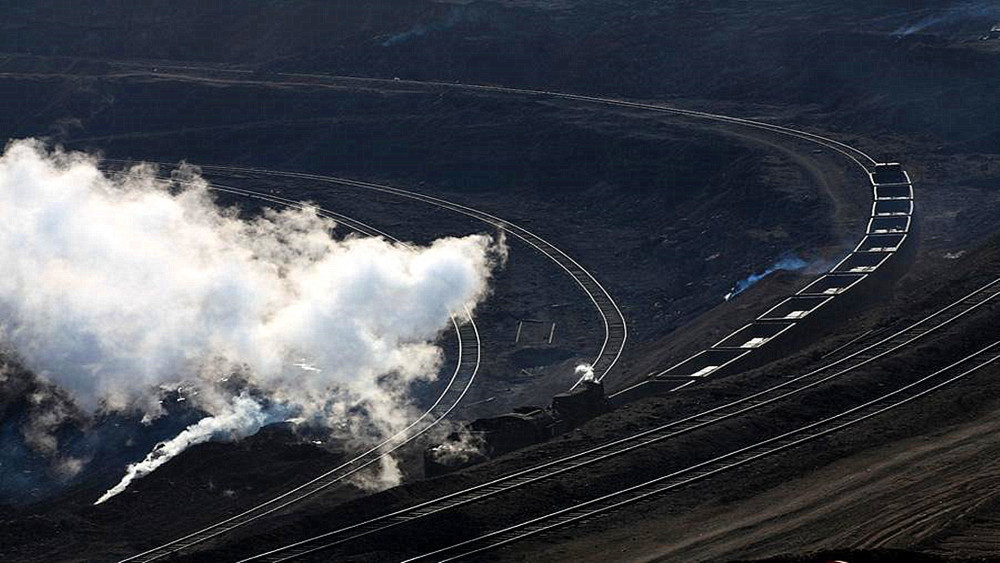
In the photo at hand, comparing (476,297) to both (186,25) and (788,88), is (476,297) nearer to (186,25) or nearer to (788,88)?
(788,88)

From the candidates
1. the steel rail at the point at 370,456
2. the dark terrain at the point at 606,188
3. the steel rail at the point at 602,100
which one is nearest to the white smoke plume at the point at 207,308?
the steel rail at the point at 370,456

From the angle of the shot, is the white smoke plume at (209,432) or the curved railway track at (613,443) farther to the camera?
the white smoke plume at (209,432)

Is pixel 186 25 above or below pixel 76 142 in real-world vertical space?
above

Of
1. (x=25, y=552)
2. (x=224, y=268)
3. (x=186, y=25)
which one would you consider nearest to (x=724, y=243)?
(x=224, y=268)

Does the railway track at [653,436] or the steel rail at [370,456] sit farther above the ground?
the steel rail at [370,456]

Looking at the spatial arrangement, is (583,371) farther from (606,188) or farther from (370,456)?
(606,188)

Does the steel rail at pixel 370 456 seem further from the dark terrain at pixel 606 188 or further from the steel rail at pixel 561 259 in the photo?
the steel rail at pixel 561 259

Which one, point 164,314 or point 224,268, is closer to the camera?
point 164,314

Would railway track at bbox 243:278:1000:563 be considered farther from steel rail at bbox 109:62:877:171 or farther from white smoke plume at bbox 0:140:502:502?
steel rail at bbox 109:62:877:171
